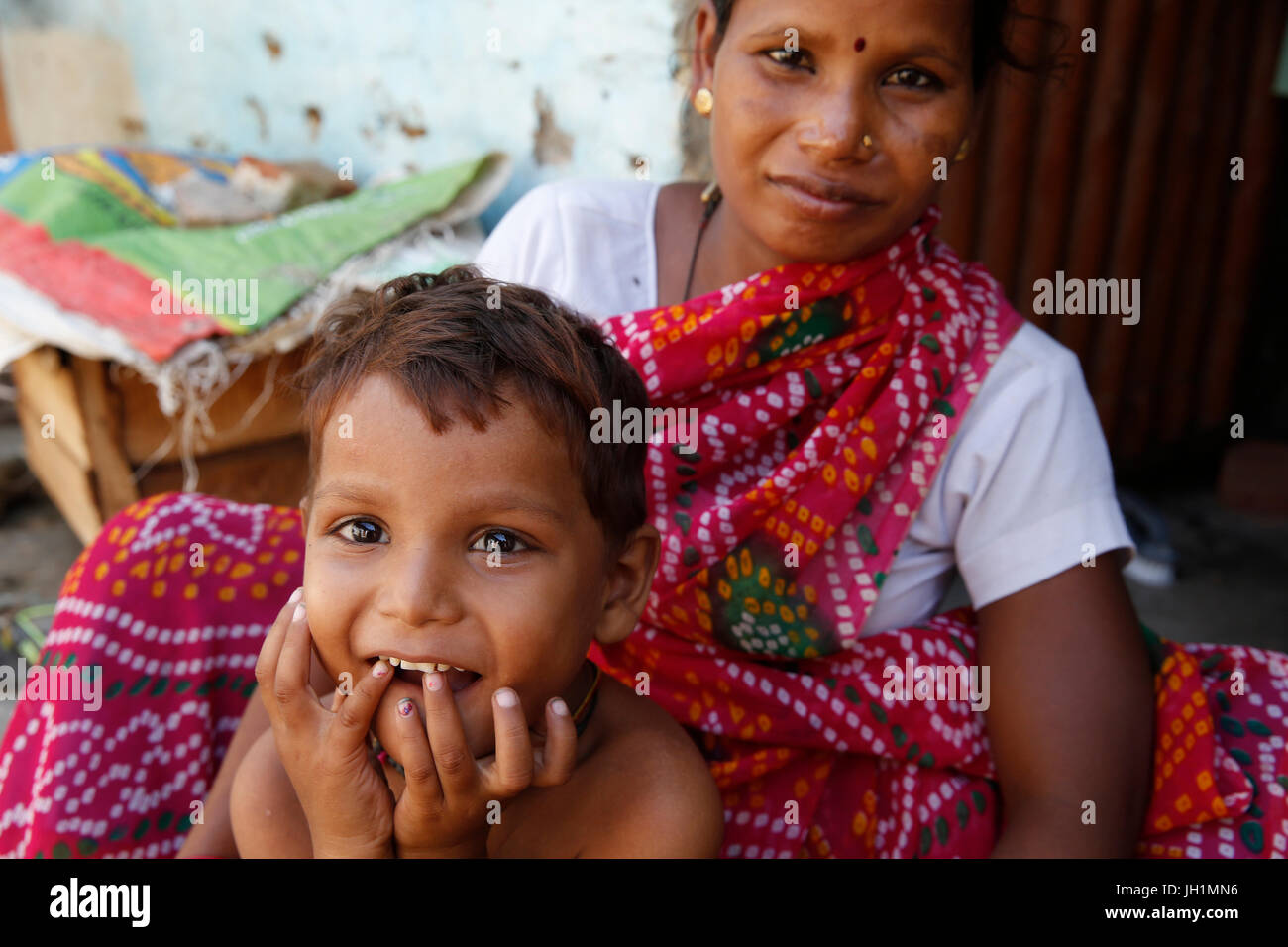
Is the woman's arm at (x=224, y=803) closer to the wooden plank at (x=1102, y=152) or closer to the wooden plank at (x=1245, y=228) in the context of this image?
the wooden plank at (x=1102, y=152)

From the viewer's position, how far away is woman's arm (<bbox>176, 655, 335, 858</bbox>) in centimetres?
138

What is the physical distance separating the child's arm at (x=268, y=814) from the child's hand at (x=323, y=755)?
0.41 feet

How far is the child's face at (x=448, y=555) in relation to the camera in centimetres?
101

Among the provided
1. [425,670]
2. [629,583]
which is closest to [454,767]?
[425,670]

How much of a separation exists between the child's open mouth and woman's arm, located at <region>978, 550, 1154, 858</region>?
2.42 ft

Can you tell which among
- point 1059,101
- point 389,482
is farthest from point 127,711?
point 1059,101

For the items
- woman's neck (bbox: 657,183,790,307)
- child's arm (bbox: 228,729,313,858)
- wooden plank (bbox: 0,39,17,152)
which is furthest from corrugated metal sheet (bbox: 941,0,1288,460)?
wooden plank (bbox: 0,39,17,152)

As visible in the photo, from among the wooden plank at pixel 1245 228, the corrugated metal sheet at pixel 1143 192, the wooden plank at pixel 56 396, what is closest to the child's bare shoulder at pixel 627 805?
the wooden plank at pixel 56 396

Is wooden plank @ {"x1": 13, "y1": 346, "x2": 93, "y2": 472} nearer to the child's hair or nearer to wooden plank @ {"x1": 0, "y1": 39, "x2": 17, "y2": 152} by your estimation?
the child's hair

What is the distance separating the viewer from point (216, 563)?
1553mm

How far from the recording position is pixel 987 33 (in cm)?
143

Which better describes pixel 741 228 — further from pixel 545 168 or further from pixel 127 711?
pixel 545 168

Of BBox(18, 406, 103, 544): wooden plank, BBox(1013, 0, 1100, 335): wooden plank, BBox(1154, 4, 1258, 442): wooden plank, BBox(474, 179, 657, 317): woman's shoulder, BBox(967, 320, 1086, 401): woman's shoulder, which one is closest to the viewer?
BBox(967, 320, 1086, 401): woman's shoulder
